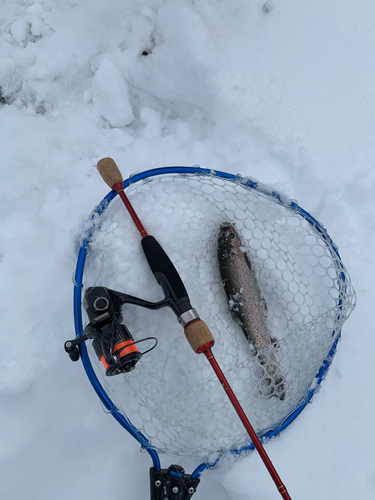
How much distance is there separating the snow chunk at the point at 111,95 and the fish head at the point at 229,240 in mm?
918

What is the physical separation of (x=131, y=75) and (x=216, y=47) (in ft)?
1.72

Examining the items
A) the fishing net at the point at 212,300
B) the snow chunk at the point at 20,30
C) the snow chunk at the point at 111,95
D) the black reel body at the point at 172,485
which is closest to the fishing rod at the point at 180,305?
the fishing net at the point at 212,300

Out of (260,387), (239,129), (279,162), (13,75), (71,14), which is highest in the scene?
(71,14)

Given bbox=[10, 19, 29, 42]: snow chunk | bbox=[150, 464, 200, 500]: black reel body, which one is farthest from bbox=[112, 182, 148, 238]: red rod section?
bbox=[10, 19, 29, 42]: snow chunk

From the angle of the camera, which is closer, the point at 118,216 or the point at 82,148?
the point at 118,216

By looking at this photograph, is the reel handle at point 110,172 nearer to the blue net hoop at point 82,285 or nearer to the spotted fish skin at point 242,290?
the blue net hoop at point 82,285

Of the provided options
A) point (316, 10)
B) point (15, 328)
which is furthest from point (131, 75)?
point (15, 328)

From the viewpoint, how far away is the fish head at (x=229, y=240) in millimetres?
1852

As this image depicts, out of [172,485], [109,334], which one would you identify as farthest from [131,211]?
[172,485]

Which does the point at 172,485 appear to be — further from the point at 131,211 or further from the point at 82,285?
the point at 131,211

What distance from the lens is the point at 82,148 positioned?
2.12 metres

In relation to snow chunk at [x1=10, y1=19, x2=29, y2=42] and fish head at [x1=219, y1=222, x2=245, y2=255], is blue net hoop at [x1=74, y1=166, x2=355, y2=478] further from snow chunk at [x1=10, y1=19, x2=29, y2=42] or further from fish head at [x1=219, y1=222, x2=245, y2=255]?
snow chunk at [x1=10, y1=19, x2=29, y2=42]

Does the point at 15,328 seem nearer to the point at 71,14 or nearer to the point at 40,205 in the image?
the point at 40,205

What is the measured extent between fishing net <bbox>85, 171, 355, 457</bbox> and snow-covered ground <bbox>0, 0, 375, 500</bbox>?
24cm
